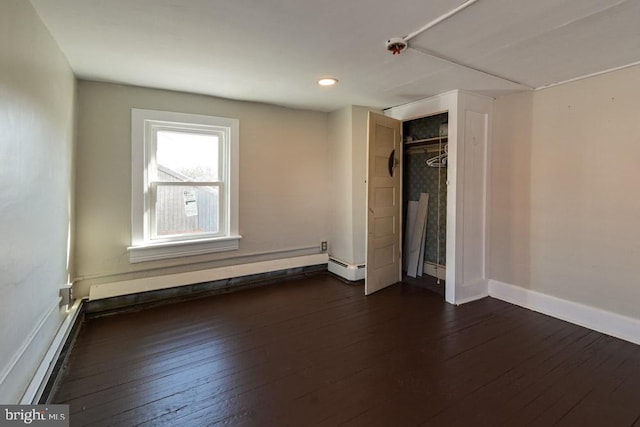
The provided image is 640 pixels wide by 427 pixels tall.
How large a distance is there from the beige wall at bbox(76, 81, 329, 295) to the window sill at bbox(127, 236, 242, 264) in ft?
0.24

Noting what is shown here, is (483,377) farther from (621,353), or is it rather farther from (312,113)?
(312,113)

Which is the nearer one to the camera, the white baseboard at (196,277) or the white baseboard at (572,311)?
the white baseboard at (572,311)

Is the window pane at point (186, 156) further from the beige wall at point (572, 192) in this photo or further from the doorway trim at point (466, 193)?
the beige wall at point (572, 192)

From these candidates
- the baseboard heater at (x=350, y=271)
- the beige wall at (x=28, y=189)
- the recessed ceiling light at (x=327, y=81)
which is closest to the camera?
the beige wall at (x=28, y=189)

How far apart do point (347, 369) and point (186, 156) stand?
8.85 feet

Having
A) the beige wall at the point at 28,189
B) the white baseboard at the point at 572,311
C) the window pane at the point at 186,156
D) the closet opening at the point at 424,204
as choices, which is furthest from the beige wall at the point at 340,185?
the beige wall at the point at 28,189

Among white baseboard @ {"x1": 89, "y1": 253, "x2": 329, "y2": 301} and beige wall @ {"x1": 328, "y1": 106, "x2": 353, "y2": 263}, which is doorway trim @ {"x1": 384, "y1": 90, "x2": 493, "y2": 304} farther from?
white baseboard @ {"x1": 89, "y1": 253, "x2": 329, "y2": 301}

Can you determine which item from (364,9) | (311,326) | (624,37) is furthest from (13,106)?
(624,37)

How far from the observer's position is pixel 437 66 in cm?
246

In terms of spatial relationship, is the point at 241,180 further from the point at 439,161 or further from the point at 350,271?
the point at 439,161

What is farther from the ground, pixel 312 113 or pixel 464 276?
pixel 312 113

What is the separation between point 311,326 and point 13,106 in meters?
2.38

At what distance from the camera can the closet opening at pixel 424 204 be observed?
153 inches

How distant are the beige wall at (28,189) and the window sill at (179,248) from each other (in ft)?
2.38
